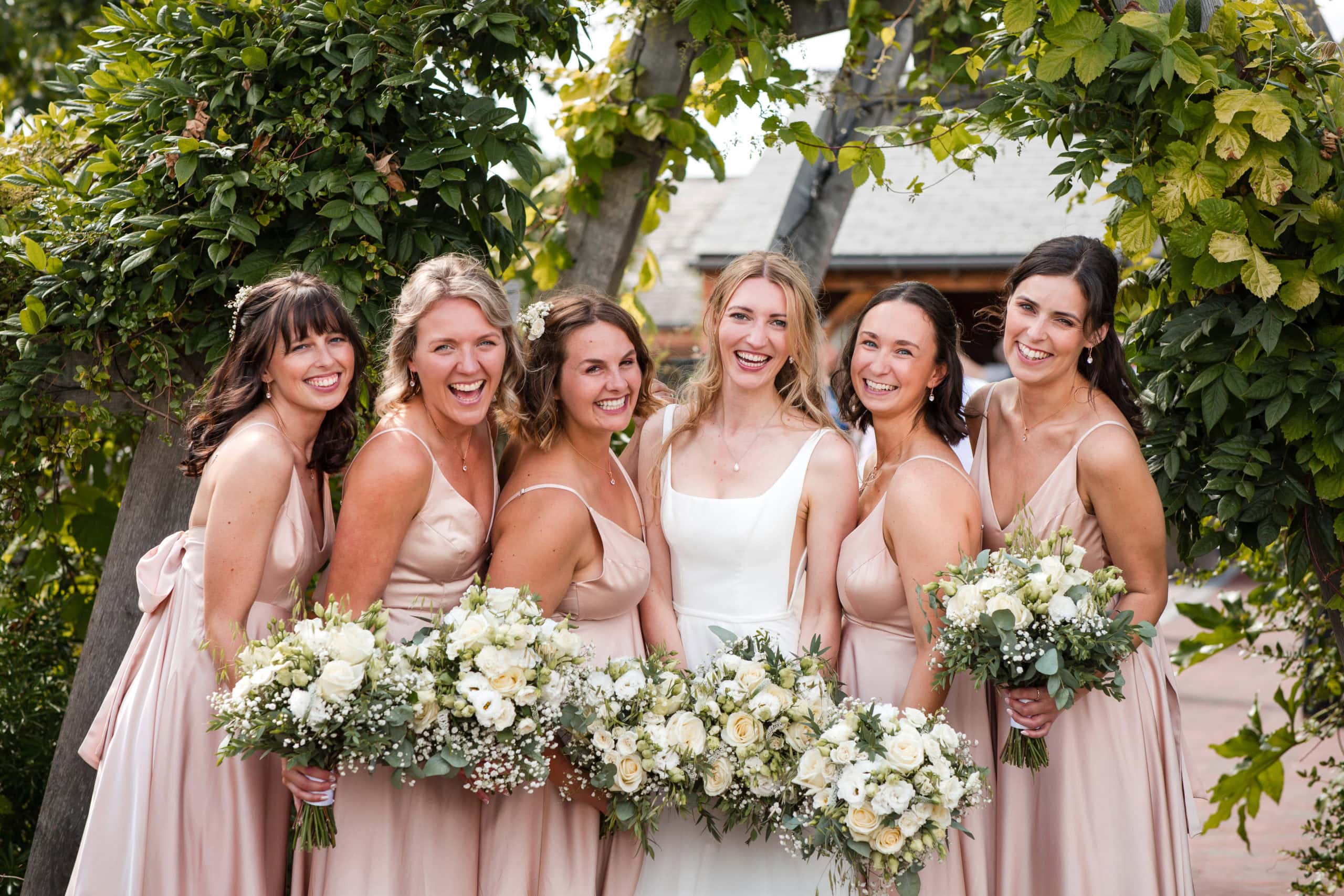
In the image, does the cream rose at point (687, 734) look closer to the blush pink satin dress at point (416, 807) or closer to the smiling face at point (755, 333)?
the blush pink satin dress at point (416, 807)

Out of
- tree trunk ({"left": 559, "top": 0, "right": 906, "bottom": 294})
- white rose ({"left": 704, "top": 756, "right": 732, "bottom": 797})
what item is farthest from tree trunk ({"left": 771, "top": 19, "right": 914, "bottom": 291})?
white rose ({"left": 704, "top": 756, "right": 732, "bottom": 797})

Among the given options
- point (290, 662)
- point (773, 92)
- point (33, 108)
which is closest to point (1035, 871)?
point (290, 662)

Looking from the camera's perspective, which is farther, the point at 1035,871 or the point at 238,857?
the point at 1035,871

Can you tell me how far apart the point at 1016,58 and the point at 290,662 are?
9.89 ft

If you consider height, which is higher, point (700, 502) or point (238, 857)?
point (700, 502)

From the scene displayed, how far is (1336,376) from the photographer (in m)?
3.37

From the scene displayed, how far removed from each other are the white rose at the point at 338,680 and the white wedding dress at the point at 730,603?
43.7 inches

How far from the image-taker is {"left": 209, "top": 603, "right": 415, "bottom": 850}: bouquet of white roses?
2820 mm

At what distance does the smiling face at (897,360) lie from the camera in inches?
142

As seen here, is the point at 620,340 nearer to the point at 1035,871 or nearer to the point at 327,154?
the point at 327,154

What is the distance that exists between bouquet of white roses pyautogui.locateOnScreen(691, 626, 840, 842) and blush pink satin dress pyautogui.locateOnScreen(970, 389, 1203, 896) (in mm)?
756

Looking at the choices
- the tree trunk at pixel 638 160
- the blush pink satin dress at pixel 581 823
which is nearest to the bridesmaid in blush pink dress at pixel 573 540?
the blush pink satin dress at pixel 581 823

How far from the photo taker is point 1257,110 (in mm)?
3303

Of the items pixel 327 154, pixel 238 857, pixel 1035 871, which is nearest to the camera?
pixel 238 857
